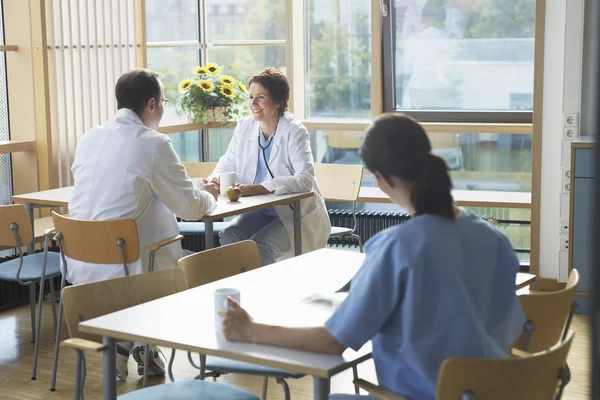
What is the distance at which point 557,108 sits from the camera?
4988 mm

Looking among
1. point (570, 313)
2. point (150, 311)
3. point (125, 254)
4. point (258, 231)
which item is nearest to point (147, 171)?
point (125, 254)

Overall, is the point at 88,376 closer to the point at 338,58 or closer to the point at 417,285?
the point at 417,285

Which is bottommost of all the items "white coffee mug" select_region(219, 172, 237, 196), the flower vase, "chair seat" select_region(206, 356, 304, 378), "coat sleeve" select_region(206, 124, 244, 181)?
"chair seat" select_region(206, 356, 304, 378)

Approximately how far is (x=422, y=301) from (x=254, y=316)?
0.57 m

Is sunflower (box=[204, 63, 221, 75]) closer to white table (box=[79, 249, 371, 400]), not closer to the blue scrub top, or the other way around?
white table (box=[79, 249, 371, 400])

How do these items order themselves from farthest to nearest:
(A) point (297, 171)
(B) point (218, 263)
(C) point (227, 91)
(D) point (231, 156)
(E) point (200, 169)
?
(C) point (227, 91) → (E) point (200, 169) → (D) point (231, 156) → (A) point (297, 171) → (B) point (218, 263)

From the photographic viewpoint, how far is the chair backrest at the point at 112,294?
7.74ft

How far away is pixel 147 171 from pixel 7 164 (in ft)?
6.53

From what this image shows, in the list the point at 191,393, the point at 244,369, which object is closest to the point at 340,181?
the point at 244,369

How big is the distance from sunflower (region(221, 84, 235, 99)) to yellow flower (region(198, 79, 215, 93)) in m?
0.07

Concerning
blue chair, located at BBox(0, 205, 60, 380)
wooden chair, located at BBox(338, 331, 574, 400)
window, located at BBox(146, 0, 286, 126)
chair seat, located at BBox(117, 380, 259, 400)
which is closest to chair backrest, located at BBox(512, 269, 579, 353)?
wooden chair, located at BBox(338, 331, 574, 400)

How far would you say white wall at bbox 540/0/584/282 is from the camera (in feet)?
16.0

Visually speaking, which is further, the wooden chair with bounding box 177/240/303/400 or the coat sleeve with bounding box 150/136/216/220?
the coat sleeve with bounding box 150/136/216/220

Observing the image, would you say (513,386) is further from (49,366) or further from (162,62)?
(162,62)
